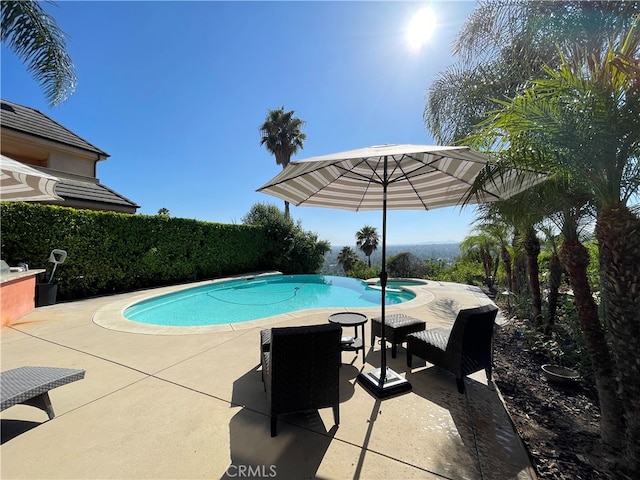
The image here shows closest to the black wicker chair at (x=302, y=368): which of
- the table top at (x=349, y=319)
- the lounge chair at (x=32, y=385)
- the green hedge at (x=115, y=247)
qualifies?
the table top at (x=349, y=319)

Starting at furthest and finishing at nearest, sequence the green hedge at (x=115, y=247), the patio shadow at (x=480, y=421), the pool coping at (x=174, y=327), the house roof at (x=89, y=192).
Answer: the house roof at (x=89, y=192), the green hedge at (x=115, y=247), the pool coping at (x=174, y=327), the patio shadow at (x=480, y=421)

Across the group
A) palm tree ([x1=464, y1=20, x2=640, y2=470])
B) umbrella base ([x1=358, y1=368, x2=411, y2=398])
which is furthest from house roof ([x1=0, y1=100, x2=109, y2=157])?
palm tree ([x1=464, y1=20, x2=640, y2=470])

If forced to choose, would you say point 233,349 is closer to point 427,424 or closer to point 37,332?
point 427,424

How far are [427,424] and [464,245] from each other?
15.5 metres

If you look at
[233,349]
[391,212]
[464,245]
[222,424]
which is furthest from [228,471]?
[464,245]

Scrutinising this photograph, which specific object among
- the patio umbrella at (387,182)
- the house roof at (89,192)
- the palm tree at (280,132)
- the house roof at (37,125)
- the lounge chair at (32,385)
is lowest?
the lounge chair at (32,385)

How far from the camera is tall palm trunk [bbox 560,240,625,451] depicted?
3064 mm

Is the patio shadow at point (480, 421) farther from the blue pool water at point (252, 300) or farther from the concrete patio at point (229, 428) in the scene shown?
the blue pool water at point (252, 300)

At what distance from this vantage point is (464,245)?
1636 cm

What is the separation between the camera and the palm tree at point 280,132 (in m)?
26.1

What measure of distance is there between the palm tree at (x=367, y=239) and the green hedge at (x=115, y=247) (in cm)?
1694

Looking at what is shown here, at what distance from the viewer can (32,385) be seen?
2.79m

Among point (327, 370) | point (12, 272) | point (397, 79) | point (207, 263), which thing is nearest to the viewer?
point (327, 370)

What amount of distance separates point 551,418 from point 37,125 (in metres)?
22.1
